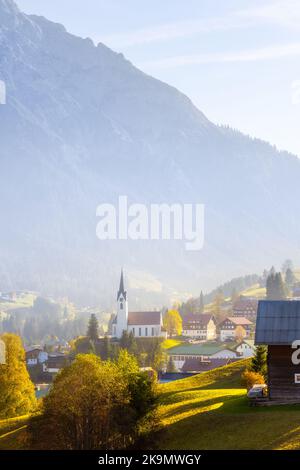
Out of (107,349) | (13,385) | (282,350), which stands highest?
(282,350)

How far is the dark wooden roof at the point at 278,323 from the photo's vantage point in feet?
175

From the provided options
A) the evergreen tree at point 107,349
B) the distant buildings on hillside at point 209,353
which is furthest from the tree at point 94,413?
the evergreen tree at point 107,349

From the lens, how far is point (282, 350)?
53.8m

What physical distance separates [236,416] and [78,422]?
1066 centimetres

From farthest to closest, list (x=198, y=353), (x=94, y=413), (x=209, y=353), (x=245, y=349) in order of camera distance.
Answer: (x=198, y=353) < (x=209, y=353) < (x=245, y=349) < (x=94, y=413)

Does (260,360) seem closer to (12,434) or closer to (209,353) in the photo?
(12,434)

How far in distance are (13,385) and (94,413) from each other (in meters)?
40.2

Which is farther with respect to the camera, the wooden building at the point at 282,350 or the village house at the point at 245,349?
the village house at the point at 245,349

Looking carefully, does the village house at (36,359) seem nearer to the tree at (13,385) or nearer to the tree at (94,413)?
the tree at (13,385)

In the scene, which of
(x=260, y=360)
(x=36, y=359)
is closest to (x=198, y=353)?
(x=36, y=359)

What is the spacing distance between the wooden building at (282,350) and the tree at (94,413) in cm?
942
